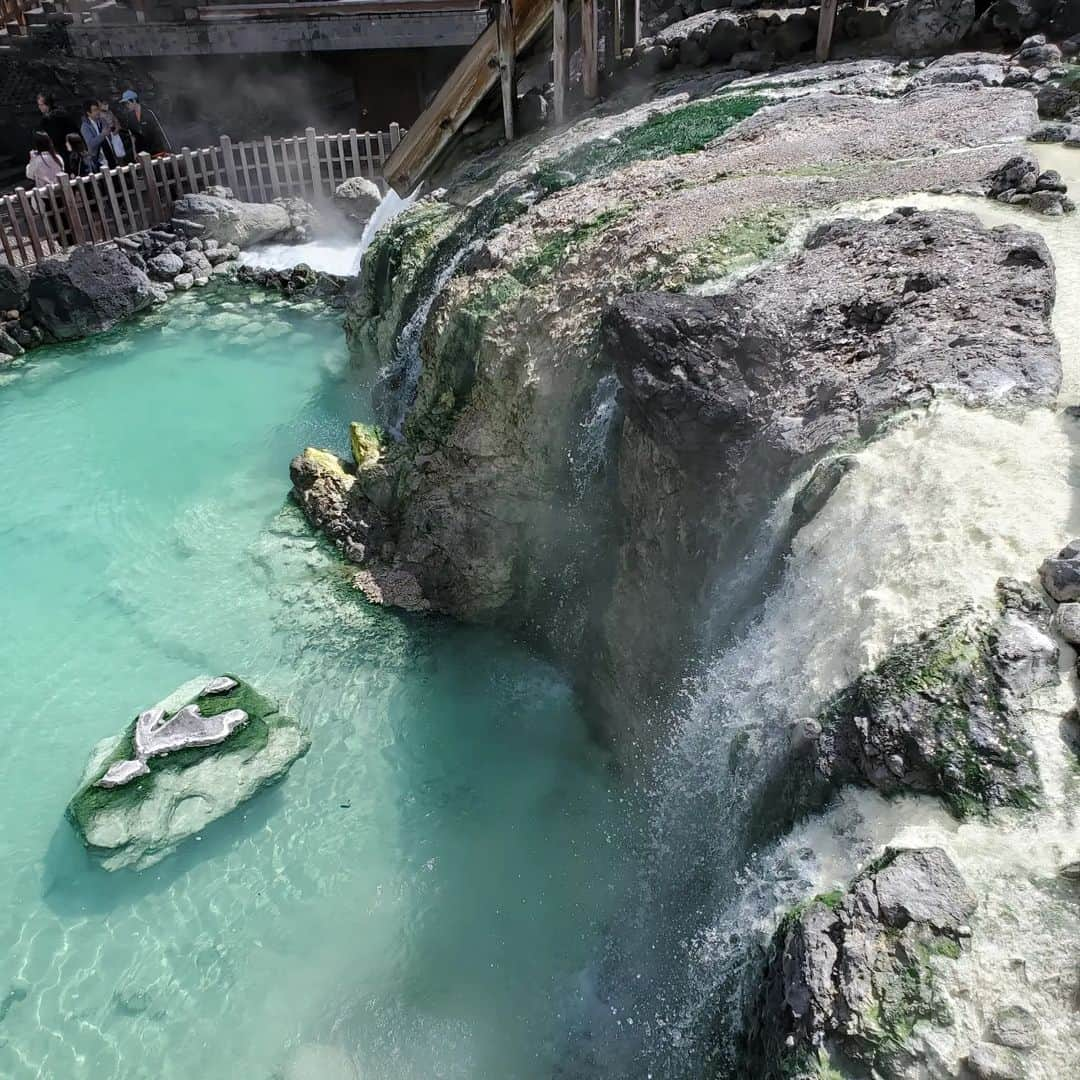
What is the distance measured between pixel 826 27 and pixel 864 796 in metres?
10.3

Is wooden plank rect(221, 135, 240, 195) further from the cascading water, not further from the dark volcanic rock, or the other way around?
the cascading water

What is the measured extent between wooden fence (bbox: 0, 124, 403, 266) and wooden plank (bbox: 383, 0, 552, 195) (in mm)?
4129

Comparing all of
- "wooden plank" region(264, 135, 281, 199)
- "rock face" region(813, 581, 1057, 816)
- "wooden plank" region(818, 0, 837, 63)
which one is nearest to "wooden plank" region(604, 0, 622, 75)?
"wooden plank" region(818, 0, 837, 63)

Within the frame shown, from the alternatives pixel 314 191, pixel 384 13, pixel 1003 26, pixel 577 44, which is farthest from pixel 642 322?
pixel 384 13

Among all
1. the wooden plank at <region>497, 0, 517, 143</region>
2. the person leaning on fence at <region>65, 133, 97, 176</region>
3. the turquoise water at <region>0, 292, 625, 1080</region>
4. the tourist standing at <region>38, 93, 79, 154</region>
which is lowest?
the turquoise water at <region>0, 292, 625, 1080</region>

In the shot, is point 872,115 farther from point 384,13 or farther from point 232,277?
point 384,13

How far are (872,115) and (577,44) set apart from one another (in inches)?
228

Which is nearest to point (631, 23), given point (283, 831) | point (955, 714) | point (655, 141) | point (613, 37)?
point (613, 37)

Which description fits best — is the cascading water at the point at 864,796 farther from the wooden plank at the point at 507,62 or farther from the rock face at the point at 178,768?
the wooden plank at the point at 507,62

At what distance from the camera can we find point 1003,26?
1023 cm

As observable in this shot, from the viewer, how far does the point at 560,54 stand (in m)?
11.7

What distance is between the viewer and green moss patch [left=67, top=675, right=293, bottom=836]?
6.83 metres

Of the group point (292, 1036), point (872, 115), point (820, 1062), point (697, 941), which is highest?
point (872, 115)

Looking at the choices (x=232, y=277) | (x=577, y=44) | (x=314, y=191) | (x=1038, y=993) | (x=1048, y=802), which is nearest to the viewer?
(x=1038, y=993)
